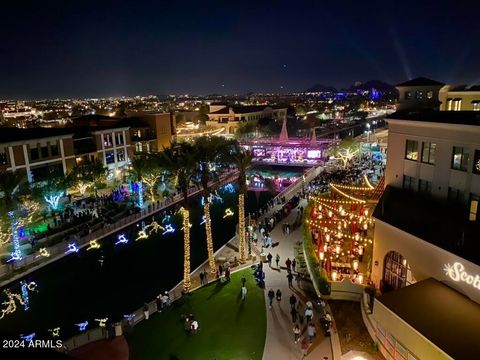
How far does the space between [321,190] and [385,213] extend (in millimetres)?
23306

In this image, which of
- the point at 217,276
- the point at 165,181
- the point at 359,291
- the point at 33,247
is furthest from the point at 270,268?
the point at 165,181

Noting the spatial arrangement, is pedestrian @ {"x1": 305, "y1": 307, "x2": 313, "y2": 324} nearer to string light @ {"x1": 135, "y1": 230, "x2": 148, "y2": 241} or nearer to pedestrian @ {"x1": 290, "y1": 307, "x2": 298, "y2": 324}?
pedestrian @ {"x1": 290, "y1": 307, "x2": 298, "y2": 324}

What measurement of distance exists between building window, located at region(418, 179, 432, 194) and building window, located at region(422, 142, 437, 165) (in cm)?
119

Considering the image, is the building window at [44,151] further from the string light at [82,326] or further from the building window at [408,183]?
the building window at [408,183]

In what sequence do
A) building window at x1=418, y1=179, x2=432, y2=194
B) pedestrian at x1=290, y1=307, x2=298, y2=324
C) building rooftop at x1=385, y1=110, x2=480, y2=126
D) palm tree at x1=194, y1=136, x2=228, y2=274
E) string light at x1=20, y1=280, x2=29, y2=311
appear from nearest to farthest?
1. building rooftop at x1=385, y1=110, x2=480, y2=126
2. pedestrian at x1=290, y1=307, x2=298, y2=324
3. building window at x1=418, y1=179, x2=432, y2=194
4. string light at x1=20, y1=280, x2=29, y2=311
5. palm tree at x1=194, y1=136, x2=228, y2=274

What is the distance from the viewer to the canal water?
22.6 m

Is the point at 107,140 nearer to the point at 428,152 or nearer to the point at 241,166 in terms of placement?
the point at 241,166

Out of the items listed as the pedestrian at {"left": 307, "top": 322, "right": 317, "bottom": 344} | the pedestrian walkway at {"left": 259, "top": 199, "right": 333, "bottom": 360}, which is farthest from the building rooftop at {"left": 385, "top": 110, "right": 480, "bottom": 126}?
the pedestrian at {"left": 307, "top": 322, "right": 317, "bottom": 344}

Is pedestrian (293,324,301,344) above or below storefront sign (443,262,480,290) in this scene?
below

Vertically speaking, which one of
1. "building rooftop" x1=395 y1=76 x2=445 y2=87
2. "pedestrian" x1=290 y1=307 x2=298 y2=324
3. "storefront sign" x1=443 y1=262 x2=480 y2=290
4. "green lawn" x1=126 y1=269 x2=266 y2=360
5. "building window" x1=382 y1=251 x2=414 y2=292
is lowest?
"green lawn" x1=126 y1=269 x2=266 y2=360

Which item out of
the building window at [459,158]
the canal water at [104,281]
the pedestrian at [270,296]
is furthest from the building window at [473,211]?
the canal water at [104,281]

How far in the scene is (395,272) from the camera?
19.6m

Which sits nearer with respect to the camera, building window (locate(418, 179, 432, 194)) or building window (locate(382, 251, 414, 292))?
building window (locate(382, 251, 414, 292))

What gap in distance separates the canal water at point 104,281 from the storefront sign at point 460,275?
1698 centimetres
